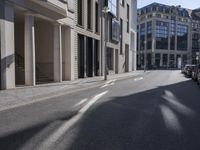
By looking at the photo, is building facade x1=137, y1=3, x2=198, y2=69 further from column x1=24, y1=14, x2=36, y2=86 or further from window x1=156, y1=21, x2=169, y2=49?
column x1=24, y1=14, x2=36, y2=86

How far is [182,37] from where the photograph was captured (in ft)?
320

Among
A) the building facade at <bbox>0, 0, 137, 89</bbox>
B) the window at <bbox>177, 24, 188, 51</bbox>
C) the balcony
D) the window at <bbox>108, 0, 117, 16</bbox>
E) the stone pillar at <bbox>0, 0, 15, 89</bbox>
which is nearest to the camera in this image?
the stone pillar at <bbox>0, 0, 15, 89</bbox>

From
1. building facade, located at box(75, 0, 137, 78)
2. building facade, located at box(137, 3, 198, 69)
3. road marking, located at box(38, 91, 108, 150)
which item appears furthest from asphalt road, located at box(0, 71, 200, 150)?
building facade, located at box(137, 3, 198, 69)

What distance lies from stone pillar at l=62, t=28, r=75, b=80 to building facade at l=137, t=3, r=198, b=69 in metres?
64.3

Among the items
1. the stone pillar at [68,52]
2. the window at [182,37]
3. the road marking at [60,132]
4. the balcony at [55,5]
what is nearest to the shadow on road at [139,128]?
the road marking at [60,132]

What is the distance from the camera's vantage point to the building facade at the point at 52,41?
15.1 m

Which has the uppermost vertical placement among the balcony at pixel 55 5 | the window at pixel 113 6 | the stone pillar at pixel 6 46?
the window at pixel 113 6

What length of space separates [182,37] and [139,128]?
96538 mm

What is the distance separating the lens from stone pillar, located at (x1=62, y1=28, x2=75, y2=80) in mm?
23391

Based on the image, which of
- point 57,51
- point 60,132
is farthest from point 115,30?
point 60,132

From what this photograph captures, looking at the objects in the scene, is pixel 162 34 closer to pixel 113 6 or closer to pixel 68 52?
pixel 113 6

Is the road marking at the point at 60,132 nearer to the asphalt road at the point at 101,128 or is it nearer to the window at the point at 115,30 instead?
the asphalt road at the point at 101,128

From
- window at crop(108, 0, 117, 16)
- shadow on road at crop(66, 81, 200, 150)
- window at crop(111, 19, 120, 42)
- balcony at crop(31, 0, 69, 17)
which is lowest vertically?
Result: shadow on road at crop(66, 81, 200, 150)

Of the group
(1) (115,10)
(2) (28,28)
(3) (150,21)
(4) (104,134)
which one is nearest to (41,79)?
(2) (28,28)
